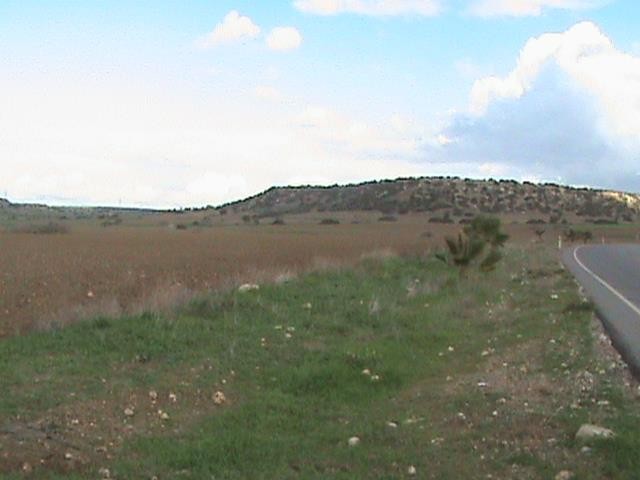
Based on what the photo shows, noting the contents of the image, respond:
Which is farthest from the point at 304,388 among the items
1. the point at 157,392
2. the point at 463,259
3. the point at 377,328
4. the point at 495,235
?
the point at 495,235

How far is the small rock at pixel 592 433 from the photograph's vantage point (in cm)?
828

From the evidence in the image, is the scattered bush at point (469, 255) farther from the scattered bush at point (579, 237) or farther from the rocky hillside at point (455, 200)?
the rocky hillside at point (455, 200)

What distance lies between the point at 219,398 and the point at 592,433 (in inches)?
169

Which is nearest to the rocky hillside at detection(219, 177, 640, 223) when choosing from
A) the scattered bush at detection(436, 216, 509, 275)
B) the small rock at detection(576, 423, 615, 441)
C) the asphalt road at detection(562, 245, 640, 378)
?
the asphalt road at detection(562, 245, 640, 378)

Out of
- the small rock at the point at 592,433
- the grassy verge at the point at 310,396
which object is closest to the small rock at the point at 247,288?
the grassy verge at the point at 310,396

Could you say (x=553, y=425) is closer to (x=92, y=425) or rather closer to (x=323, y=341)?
(x=92, y=425)

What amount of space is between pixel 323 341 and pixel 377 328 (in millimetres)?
1841

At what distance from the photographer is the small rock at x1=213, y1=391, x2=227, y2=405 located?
34.3 ft

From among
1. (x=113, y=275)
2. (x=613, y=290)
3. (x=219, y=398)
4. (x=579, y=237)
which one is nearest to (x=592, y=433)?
(x=219, y=398)

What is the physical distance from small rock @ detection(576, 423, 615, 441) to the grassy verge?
123 millimetres

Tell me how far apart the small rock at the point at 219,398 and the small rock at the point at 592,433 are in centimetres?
409

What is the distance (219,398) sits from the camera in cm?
1054

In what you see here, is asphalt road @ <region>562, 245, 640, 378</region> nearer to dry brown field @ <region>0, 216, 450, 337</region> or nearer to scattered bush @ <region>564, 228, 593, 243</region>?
dry brown field @ <region>0, 216, 450, 337</region>

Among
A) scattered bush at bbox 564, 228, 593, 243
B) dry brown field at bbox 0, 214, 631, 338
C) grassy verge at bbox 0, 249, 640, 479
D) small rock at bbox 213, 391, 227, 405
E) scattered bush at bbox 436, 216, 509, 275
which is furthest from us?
scattered bush at bbox 564, 228, 593, 243
